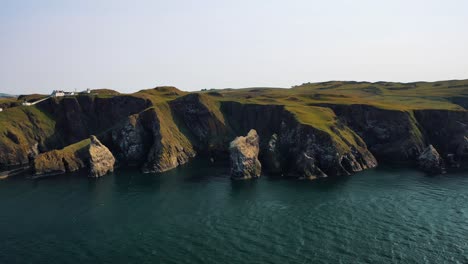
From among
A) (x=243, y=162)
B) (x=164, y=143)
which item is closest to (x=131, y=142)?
(x=164, y=143)

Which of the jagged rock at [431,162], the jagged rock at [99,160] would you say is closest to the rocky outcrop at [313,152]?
the jagged rock at [431,162]

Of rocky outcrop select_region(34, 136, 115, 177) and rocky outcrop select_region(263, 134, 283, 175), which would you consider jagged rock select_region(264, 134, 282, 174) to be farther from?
rocky outcrop select_region(34, 136, 115, 177)

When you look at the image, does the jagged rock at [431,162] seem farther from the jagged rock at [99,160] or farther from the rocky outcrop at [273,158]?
the jagged rock at [99,160]

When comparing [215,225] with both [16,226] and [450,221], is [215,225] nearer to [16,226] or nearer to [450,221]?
[16,226]

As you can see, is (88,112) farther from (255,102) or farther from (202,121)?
(255,102)

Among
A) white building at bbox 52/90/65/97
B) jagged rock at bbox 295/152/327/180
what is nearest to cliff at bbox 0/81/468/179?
jagged rock at bbox 295/152/327/180

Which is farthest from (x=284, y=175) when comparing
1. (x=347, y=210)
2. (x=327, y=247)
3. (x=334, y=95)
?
(x=334, y=95)
